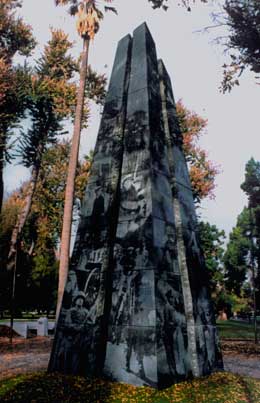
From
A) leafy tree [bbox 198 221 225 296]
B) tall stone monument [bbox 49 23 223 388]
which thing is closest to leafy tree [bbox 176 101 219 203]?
leafy tree [bbox 198 221 225 296]

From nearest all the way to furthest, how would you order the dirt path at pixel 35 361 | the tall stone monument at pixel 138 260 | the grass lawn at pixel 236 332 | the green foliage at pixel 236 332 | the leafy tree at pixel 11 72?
the tall stone monument at pixel 138 260, the dirt path at pixel 35 361, the leafy tree at pixel 11 72, the green foliage at pixel 236 332, the grass lawn at pixel 236 332

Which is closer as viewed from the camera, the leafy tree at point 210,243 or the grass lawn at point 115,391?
the grass lawn at point 115,391

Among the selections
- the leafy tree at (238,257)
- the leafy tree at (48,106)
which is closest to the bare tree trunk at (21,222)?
the leafy tree at (48,106)

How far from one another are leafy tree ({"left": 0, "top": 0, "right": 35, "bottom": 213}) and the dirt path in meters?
9.33

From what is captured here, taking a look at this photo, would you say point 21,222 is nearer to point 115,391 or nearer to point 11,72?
point 11,72

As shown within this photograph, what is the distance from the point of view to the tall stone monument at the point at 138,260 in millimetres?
7215

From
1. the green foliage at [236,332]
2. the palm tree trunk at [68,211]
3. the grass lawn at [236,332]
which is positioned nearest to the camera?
the palm tree trunk at [68,211]

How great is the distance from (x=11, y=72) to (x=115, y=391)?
1841 centimetres

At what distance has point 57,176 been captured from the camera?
81.3ft

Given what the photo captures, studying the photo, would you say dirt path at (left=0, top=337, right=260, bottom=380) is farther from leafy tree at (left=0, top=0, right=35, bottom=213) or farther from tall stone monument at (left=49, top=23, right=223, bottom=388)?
leafy tree at (left=0, top=0, right=35, bottom=213)

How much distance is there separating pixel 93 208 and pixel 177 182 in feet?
7.91

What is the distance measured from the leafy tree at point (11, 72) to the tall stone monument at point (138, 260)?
10835 millimetres

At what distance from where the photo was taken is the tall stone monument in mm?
7215

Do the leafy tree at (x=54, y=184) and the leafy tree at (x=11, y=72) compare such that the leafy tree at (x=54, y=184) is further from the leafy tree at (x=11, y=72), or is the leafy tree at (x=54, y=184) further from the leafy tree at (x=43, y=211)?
the leafy tree at (x=11, y=72)
